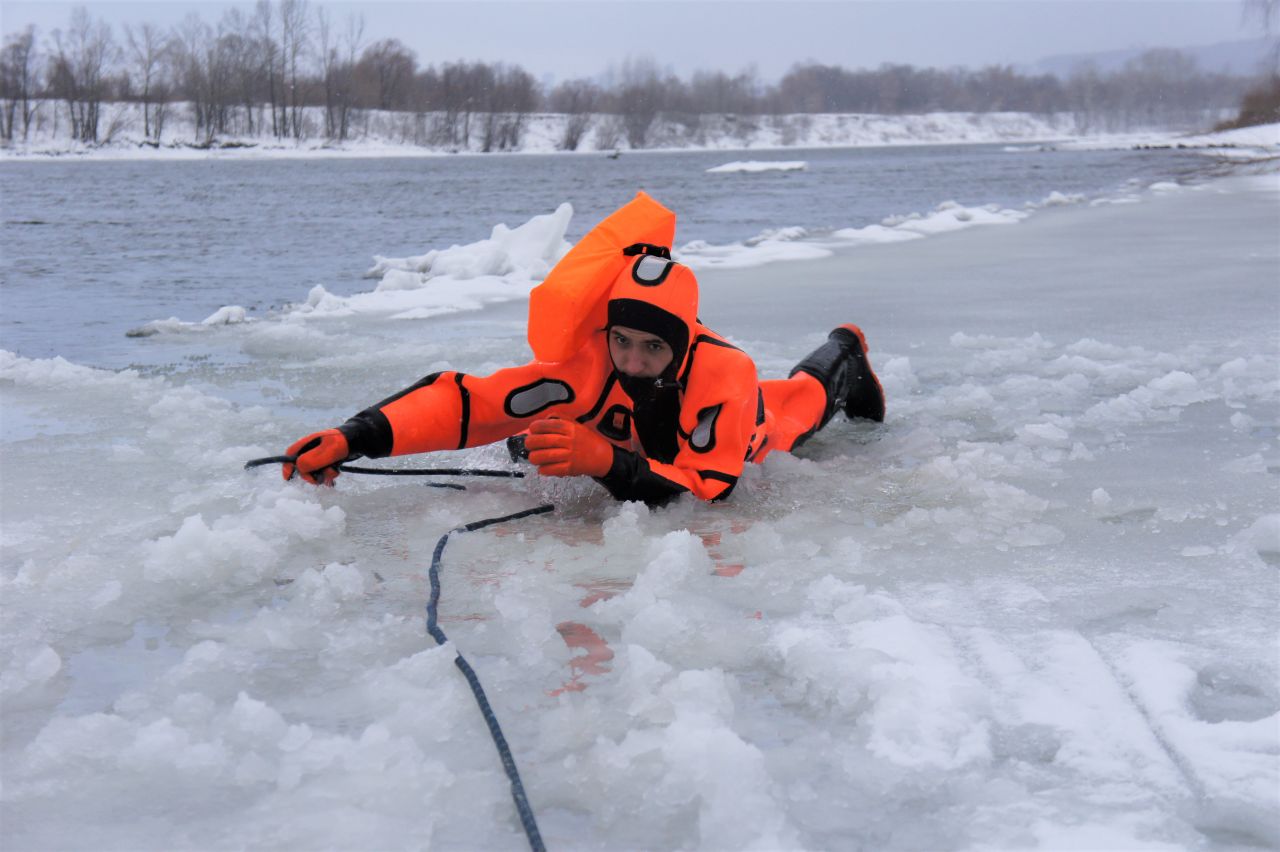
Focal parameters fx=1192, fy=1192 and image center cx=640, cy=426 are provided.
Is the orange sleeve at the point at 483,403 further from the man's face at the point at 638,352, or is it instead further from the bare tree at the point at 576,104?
the bare tree at the point at 576,104

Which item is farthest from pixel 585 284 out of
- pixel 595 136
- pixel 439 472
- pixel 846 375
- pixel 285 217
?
pixel 595 136

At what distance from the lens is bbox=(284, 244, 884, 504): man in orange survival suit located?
2879 millimetres

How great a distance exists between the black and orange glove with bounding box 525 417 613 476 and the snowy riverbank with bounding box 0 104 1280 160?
25.6 metres

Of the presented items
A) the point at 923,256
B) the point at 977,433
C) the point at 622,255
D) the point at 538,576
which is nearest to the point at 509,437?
the point at 622,255

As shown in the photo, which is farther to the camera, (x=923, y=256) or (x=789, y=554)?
(x=923, y=256)

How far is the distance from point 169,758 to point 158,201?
72.6 ft

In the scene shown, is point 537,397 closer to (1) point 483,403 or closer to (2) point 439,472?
(1) point 483,403

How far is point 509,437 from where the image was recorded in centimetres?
334

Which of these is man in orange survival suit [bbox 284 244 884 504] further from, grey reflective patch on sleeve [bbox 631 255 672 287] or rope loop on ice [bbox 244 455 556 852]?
rope loop on ice [bbox 244 455 556 852]

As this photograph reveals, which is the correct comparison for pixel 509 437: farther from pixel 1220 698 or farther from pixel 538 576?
pixel 1220 698

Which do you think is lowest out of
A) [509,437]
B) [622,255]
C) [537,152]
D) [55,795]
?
[55,795]

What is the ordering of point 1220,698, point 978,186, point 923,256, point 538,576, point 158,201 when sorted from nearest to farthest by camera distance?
point 1220,698 → point 538,576 → point 923,256 → point 158,201 → point 978,186

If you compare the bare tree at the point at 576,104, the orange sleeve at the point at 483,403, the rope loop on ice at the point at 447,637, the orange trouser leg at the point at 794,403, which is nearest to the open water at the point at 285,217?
the rope loop on ice at the point at 447,637

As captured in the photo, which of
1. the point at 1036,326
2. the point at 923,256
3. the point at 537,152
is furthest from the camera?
the point at 537,152
